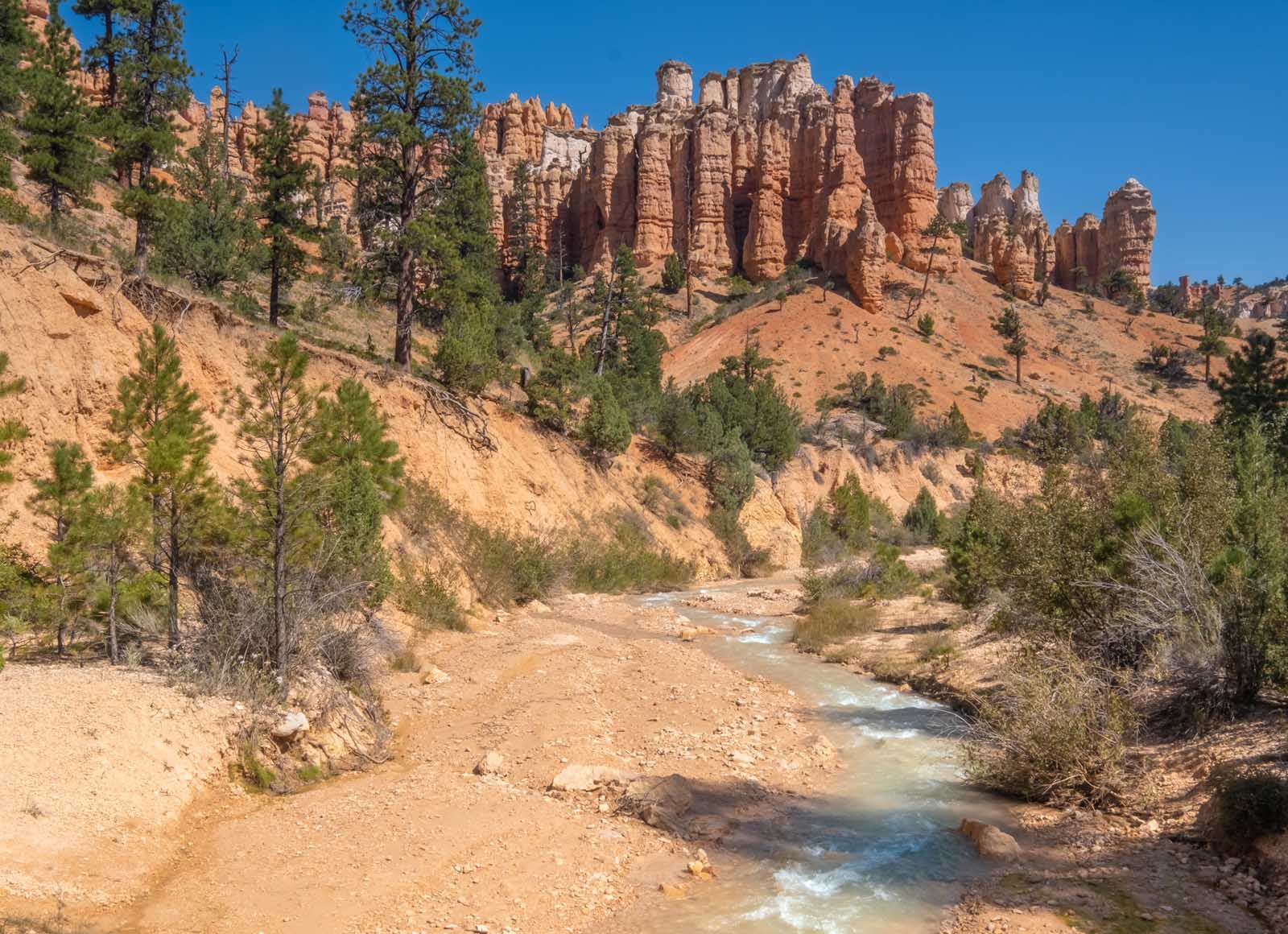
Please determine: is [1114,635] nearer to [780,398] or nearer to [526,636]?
[526,636]

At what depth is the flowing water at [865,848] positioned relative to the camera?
7047 mm

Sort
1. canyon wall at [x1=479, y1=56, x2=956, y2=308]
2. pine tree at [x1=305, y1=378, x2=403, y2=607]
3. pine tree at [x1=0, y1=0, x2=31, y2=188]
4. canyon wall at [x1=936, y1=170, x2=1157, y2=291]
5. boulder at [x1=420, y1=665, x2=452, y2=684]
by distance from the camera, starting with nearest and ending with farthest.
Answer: pine tree at [x1=305, y1=378, x2=403, y2=607] → boulder at [x1=420, y1=665, x2=452, y2=684] → pine tree at [x1=0, y1=0, x2=31, y2=188] → canyon wall at [x1=479, y1=56, x2=956, y2=308] → canyon wall at [x1=936, y1=170, x2=1157, y2=291]

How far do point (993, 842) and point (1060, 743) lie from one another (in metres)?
1.69

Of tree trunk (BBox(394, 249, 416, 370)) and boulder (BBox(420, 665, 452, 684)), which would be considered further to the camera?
tree trunk (BBox(394, 249, 416, 370))

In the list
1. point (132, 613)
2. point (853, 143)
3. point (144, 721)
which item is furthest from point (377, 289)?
point (853, 143)

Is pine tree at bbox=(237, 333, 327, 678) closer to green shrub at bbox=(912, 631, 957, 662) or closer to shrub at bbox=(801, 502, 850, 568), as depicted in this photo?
green shrub at bbox=(912, 631, 957, 662)

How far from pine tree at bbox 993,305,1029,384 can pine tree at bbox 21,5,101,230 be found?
5956 cm

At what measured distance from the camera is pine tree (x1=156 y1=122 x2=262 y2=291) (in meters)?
23.4

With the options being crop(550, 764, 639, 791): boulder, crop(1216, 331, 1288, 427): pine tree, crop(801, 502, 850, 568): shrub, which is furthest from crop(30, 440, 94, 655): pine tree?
crop(1216, 331, 1288, 427): pine tree

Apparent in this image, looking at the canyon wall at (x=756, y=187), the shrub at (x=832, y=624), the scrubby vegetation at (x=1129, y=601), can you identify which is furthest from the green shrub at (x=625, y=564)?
the canyon wall at (x=756, y=187)

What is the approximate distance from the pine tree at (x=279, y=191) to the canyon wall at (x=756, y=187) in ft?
167

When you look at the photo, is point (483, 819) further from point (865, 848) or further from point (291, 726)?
point (865, 848)

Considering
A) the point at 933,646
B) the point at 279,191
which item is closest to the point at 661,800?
the point at 933,646

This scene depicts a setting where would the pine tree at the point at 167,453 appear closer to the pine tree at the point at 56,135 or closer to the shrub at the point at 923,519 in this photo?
the pine tree at the point at 56,135
